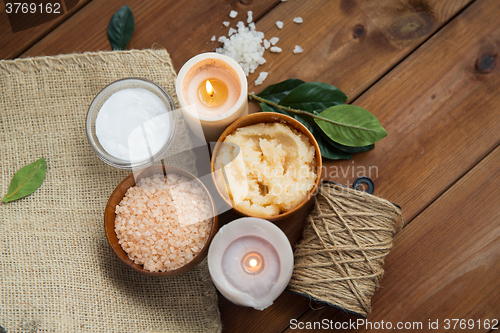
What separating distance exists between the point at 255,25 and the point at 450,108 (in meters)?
0.59

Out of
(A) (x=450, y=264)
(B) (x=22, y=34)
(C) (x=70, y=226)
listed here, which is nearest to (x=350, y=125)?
(A) (x=450, y=264)

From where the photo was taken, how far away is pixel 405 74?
94 cm

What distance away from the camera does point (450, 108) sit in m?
0.93

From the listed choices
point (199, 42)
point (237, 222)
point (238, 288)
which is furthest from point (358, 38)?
point (238, 288)

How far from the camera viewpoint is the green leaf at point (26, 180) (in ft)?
2.75

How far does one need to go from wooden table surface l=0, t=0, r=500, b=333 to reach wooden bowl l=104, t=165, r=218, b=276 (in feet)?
1.08

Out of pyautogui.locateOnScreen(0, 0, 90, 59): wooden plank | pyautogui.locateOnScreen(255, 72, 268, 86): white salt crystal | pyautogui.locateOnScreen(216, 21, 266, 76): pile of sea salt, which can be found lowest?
pyautogui.locateOnScreen(0, 0, 90, 59): wooden plank

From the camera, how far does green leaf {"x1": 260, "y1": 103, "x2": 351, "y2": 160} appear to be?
0.89 m

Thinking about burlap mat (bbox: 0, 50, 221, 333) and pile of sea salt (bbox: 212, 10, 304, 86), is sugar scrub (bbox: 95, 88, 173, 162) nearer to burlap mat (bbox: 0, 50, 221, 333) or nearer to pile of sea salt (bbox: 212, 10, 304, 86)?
burlap mat (bbox: 0, 50, 221, 333)

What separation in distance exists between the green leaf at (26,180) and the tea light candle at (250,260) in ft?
1.62

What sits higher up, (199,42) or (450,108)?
(450,108)

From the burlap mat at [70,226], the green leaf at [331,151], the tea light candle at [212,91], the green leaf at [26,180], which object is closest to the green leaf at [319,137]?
the green leaf at [331,151]

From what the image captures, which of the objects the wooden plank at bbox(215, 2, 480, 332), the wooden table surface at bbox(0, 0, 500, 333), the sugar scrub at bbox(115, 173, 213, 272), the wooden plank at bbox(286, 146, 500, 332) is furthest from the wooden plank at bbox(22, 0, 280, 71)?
the wooden plank at bbox(286, 146, 500, 332)

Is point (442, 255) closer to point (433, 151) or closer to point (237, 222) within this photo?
point (433, 151)
